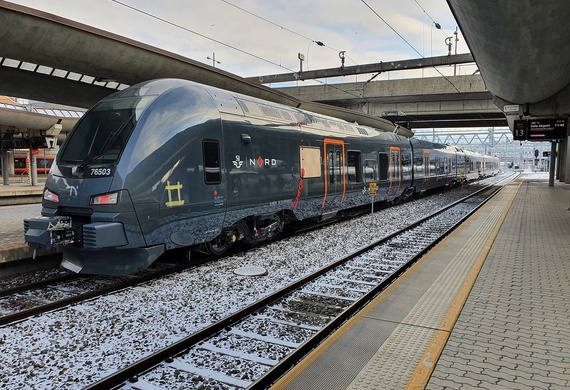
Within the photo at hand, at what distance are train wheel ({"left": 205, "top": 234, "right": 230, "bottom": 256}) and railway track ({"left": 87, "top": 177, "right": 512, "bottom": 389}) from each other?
215cm

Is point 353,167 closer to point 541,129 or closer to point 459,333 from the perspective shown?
point 459,333

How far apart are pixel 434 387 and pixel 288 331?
2.00 m

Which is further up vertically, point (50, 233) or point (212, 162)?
point (212, 162)

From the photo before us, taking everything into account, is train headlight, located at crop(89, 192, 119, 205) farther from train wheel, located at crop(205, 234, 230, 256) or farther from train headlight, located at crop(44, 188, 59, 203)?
train wheel, located at crop(205, 234, 230, 256)

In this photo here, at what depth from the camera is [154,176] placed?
645cm

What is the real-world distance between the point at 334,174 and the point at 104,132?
653 cm

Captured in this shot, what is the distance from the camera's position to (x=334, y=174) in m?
11.8

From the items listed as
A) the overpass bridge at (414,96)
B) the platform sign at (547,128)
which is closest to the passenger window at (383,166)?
the platform sign at (547,128)

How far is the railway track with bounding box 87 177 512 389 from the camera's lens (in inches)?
149

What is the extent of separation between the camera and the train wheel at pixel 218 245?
8.06m

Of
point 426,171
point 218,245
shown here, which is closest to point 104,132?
point 218,245

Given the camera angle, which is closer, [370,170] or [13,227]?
[13,227]

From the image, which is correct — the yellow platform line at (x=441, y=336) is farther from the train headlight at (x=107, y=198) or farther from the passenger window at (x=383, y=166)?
the passenger window at (x=383, y=166)

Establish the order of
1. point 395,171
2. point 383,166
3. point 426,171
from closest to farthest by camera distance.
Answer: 1. point 383,166
2. point 395,171
3. point 426,171
